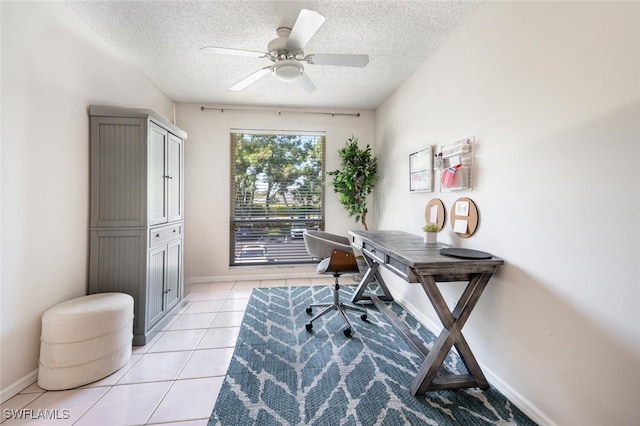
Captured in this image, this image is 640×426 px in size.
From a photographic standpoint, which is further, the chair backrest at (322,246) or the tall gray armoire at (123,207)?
the chair backrest at (322,246)

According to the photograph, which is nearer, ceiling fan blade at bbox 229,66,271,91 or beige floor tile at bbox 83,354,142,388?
beige floor tile at bbox 83,354,142,388

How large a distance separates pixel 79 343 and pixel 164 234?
104 centimetres

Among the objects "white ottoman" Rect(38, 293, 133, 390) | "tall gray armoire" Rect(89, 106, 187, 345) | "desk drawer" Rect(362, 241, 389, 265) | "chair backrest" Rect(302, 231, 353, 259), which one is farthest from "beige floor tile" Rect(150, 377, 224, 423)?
"desk drawer" Rect(362, 241, 389, 265)

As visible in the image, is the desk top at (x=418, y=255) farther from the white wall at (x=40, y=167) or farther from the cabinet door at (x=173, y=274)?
the white wall at (x=40, y=167)

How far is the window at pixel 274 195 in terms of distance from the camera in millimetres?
3830

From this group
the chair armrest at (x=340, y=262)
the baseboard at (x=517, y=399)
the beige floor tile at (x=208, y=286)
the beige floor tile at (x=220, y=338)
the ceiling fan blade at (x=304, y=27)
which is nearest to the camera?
the baseboard at (x=517, y=399)

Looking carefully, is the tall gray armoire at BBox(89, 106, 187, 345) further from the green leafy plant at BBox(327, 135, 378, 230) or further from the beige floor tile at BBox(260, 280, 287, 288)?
the green leafy plant at BBox(327, 135, 378, 230)

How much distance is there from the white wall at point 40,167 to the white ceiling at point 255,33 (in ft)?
1.06

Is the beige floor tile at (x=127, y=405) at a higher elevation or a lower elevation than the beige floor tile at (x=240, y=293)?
lower

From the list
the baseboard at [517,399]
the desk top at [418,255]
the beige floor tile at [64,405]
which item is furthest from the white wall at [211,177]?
the baseboard at [517,399]

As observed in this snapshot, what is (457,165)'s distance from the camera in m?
2.00

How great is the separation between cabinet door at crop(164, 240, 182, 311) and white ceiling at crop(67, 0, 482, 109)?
1844 millimetres

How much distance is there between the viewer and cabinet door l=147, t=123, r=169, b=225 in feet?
7.27

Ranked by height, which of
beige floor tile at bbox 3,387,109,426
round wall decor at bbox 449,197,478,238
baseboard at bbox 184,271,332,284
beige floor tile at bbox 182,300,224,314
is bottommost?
beige floor tile at bbox 3,387,109,426
